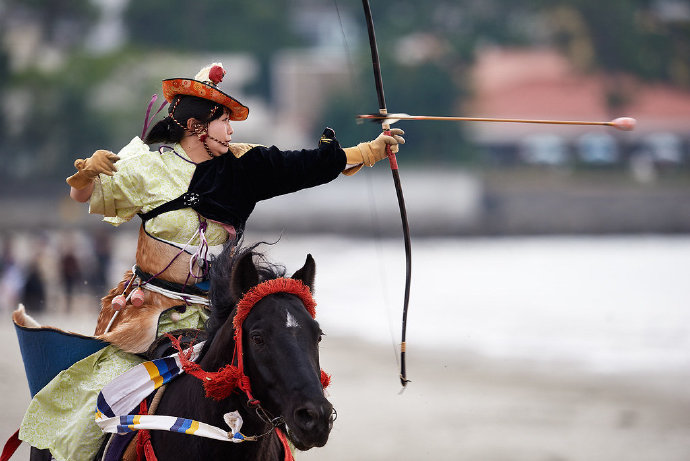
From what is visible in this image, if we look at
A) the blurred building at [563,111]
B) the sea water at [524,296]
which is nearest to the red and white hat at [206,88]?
the sea water at [524,296]

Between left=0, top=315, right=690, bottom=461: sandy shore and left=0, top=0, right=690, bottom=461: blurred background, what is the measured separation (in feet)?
0.14

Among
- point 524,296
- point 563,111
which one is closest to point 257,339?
point 524,296

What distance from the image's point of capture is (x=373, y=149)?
4.12 m

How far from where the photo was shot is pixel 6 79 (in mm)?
42406

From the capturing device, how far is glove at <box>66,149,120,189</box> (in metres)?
3.88

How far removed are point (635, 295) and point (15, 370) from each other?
15089 millimetres

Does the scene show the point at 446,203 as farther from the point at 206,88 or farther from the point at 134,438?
the point at 134,438

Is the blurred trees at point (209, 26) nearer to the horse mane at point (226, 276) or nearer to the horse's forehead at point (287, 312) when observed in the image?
the horse mane at point (226, 276)

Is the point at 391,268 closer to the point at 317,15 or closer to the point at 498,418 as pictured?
the point at 498,418

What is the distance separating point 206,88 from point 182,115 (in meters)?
0.15

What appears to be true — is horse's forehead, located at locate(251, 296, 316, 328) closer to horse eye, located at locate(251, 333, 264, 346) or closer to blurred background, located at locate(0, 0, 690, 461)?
horse eye, located at locate(251, 333, 264, 346)

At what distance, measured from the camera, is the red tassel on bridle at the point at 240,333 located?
3395mm

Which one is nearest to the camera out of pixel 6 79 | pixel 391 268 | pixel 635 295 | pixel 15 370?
pixel 15 370

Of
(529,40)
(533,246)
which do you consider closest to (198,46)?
(529,40)
